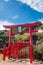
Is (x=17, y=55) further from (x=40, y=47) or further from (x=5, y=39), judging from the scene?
(x=5, y=39)

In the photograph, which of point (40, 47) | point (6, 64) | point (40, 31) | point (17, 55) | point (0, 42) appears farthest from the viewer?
point (0, 42)

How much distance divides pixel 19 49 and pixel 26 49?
0.62 feet

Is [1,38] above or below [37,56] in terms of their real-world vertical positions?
above

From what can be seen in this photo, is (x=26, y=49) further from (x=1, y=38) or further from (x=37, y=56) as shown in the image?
(x=1, y=38)

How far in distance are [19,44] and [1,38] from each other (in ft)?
7.19

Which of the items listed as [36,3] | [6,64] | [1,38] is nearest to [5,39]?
[1,38]

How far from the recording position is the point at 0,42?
17.4 feet

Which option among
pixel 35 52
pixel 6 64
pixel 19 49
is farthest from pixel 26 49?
pixel 6 64

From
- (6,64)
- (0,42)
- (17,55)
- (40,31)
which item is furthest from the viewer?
(0,42)

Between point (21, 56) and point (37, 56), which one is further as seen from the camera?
point (21, 56)

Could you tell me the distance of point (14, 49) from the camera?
354 centimetres

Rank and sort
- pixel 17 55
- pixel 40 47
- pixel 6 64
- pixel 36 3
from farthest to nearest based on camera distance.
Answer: pixel 17 55, pixel 40 47, pixel 6 64, pixel 36 3

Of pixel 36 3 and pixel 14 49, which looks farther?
pixel 14 49

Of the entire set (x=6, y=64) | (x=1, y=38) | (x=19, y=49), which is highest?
(x=1, y=38)
